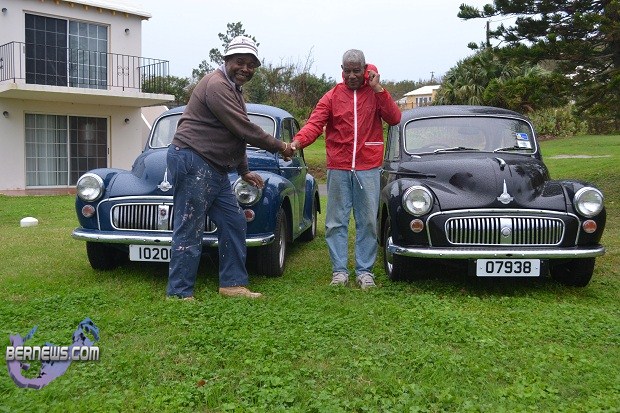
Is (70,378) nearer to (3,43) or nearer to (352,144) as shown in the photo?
(352,144)

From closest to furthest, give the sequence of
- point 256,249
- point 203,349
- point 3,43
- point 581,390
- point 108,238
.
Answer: point 581,390 < point 203,349 < point 108,238 < point 256,249 < point 3,43

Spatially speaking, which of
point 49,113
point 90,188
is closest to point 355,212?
point 90,188

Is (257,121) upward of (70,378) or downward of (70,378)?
upward

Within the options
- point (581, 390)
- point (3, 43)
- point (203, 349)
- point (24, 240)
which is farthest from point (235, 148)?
point (3, 43)

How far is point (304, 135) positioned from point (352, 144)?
431 mm

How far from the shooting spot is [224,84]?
4848 mm

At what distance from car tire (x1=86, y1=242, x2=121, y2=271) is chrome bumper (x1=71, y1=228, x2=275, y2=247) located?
32 centimetres

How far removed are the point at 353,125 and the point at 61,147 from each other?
1312 cm

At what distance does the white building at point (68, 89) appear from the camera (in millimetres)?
15273

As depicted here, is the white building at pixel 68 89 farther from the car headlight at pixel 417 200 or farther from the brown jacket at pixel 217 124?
the car headlight at pixel 417 200

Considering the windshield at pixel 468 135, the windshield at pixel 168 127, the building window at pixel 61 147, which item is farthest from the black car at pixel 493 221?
the building window at pixel 61 147

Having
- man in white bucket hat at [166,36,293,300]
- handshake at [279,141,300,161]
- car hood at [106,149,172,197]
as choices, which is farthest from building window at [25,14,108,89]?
man in white bucket hat at [166,36,293,300]

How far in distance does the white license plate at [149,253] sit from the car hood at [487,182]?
2267 mm

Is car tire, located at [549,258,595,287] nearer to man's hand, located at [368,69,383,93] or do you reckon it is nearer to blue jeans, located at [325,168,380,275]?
blue jeans, located at [325,168,380,275]
